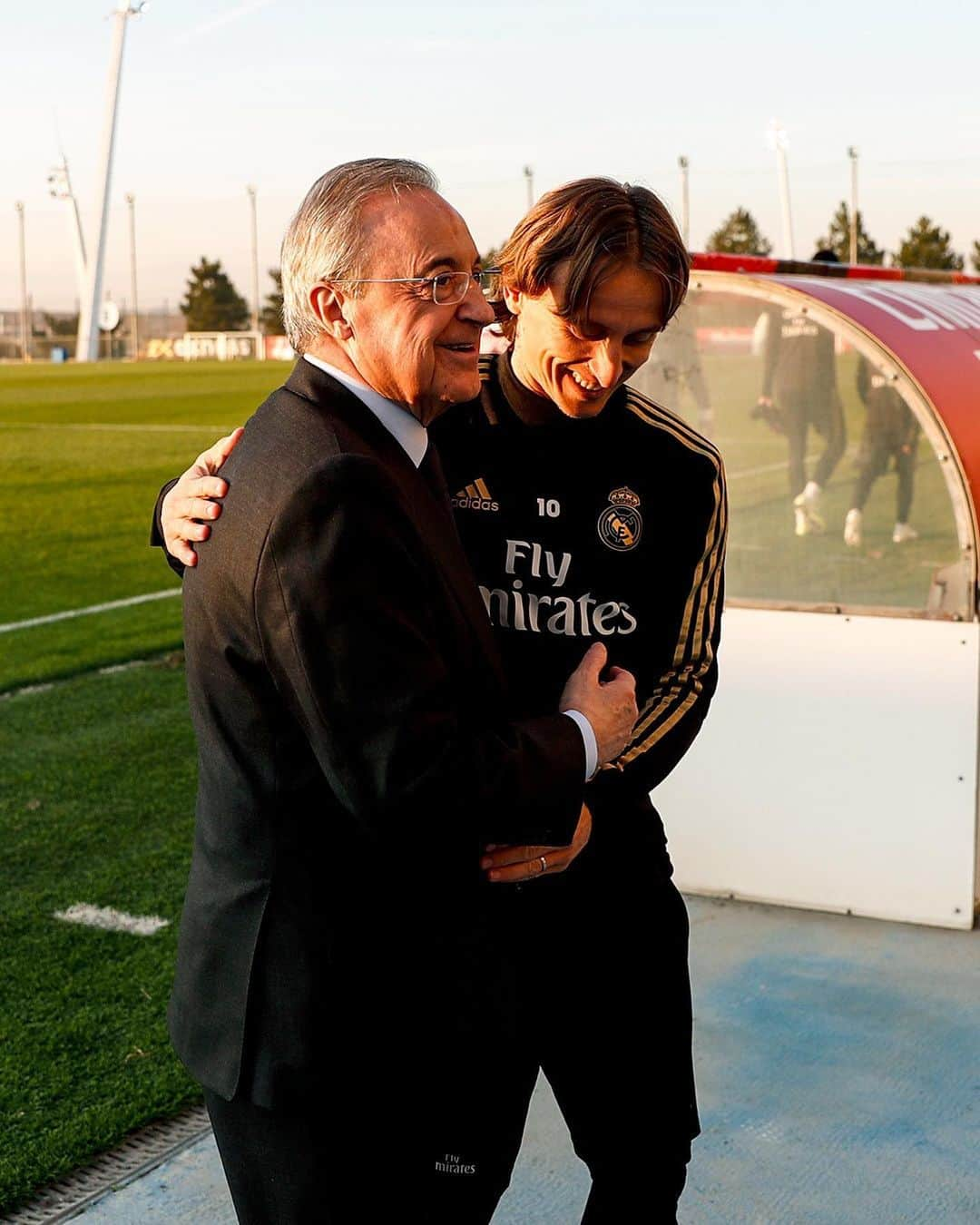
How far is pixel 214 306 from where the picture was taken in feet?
319

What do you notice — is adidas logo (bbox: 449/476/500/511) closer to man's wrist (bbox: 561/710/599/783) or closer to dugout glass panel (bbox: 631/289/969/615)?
man's wrist (bbox: 561/710/599/783)

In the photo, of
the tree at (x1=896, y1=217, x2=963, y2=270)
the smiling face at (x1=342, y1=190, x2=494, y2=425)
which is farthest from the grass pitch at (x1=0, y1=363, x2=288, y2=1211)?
the tree at (x1=896, y1=217, x2=963, y2=270)

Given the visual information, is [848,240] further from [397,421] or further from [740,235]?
[397,421]

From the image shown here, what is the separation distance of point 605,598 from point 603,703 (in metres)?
0.38

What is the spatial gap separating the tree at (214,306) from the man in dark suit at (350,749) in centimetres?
9853

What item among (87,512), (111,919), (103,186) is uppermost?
(103,186)

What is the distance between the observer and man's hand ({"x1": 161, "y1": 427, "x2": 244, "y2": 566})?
1.77 metres

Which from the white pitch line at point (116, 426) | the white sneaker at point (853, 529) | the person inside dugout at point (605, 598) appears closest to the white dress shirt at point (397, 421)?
the person inside dugout at point (605, 598)

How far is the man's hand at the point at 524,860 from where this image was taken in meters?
1.94

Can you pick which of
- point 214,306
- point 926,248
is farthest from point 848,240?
point 214,306

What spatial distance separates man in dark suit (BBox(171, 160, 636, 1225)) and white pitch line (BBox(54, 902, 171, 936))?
282 cm

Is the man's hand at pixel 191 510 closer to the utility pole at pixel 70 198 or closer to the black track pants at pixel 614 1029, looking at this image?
the black track pants at pixel 614 1029

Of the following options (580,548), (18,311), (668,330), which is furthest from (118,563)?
(18,311)

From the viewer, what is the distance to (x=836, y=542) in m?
6.11
